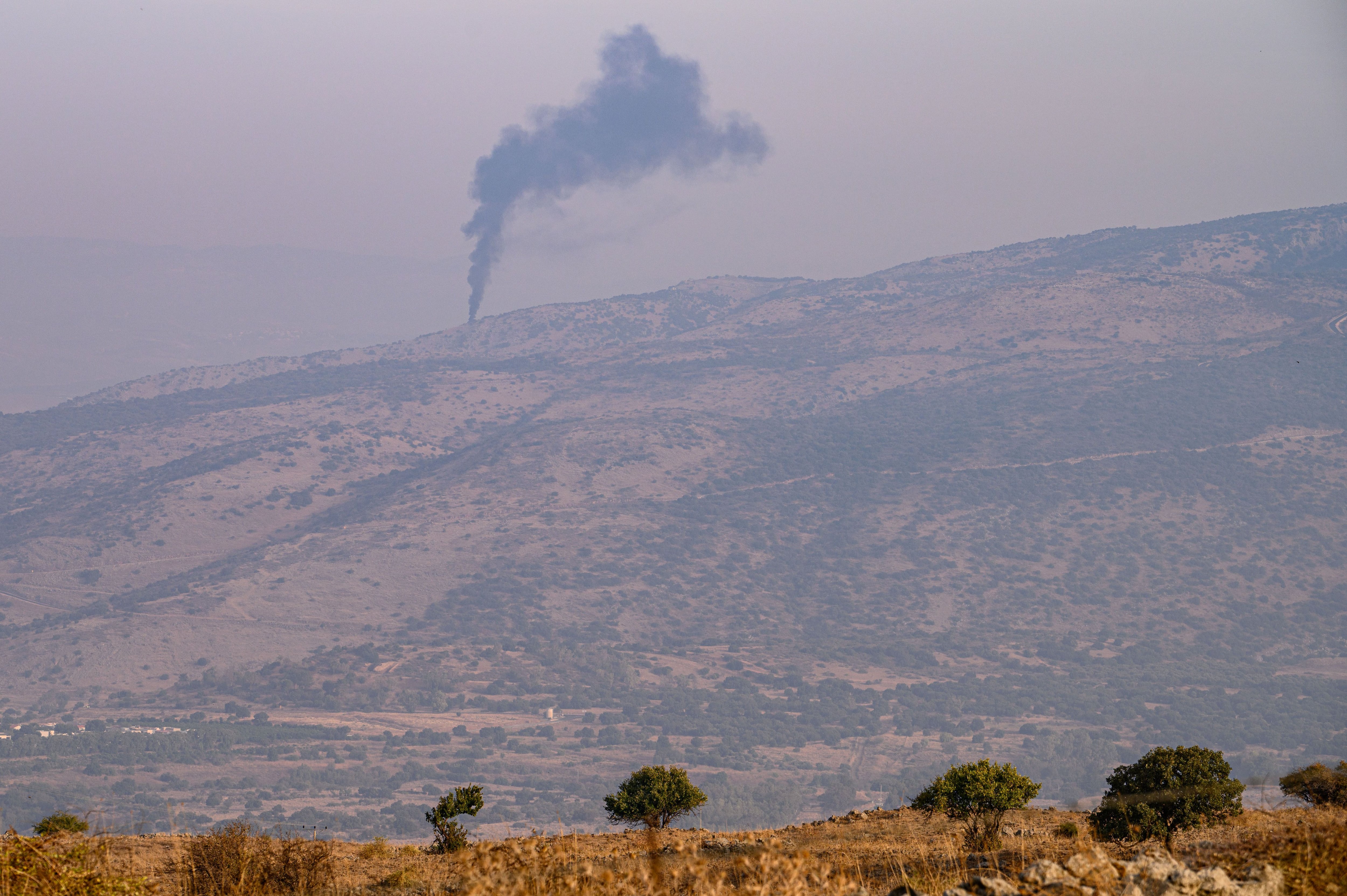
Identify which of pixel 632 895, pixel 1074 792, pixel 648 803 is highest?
pixel 632 895

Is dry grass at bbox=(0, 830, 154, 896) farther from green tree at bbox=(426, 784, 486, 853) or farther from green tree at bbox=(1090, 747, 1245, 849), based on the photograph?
green tree at bbox=(1090, 747, 1245, 849)

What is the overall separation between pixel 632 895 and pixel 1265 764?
190 metres

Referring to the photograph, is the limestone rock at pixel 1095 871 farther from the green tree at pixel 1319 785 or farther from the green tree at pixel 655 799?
the green tree at pixel 655 799

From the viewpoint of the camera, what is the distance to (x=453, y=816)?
24953 millimetres

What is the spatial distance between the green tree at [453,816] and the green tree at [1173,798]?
39.6ft

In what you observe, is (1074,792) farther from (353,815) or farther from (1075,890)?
(1075,890)

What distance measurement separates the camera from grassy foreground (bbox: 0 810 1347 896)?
319 inches

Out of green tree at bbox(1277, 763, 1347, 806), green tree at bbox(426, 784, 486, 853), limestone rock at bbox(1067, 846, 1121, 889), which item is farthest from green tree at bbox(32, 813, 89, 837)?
green tree at bbox(1277, 763, 1347, 806)

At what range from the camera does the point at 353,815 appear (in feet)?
488

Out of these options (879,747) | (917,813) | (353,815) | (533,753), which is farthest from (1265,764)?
(917,813)

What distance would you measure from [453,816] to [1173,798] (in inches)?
606

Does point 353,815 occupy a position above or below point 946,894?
below

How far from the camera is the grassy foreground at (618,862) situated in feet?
26.6

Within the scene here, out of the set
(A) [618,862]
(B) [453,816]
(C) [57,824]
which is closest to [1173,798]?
(A) [618,862]
